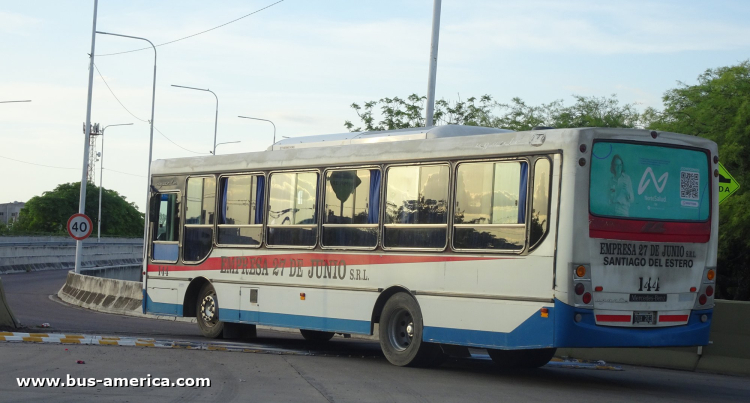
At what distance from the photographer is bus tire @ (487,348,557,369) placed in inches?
521

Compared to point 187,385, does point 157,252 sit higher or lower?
higher

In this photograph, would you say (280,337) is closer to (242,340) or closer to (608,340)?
(242,340)

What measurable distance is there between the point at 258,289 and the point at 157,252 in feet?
10.7

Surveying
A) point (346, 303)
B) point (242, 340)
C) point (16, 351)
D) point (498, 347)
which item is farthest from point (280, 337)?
point (498, 347)

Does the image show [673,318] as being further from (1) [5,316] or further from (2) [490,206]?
(1) [5,316]

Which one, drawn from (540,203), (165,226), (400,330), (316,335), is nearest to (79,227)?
(165,226)

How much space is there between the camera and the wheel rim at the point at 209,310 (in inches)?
656

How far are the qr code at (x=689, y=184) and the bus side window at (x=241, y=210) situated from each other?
21.8 feet

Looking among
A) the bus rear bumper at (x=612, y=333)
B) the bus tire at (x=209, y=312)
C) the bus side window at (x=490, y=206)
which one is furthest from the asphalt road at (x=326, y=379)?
the bus tire at (x=209, y=312)

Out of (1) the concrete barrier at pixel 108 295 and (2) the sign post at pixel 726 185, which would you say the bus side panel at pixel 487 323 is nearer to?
(2) the sign post at pixel 726 185

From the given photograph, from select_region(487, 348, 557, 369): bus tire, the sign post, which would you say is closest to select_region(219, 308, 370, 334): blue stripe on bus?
select_region(487, 348, 557, 369): bus tire

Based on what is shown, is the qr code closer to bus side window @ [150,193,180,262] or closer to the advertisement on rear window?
the advertisement on rear window

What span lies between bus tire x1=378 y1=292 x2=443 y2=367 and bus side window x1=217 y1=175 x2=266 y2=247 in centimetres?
327

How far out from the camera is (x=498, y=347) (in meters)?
11.4
